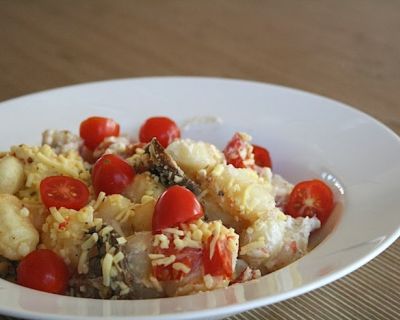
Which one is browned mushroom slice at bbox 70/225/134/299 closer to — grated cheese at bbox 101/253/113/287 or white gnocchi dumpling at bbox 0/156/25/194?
grated cheese at bbox 101/253/113/287

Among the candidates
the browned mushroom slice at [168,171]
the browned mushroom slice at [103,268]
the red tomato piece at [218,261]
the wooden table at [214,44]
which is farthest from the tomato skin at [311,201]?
the wooden table at [214,44]

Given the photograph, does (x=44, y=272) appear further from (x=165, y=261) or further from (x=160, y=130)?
(x=160, y=130)

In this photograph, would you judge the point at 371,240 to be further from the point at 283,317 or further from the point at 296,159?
the point at 296,159

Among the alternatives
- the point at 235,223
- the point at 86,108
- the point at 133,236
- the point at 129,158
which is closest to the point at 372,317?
the point at 235,223

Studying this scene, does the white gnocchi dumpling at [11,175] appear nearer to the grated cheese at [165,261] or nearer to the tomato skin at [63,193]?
the tomato skin at [63,193]

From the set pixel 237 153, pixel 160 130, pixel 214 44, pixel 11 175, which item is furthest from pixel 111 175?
pixel 214 44

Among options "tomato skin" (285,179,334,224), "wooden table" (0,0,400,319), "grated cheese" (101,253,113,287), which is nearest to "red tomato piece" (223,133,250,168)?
"tomato skin" (285,179,334,224)

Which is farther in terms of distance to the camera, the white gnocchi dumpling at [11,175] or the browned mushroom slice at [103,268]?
the white gnocchi dumpling at [11,175]

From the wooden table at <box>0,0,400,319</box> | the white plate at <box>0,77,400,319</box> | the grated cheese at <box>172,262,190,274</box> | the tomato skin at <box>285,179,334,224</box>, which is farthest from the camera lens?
the wooden table at <box>0,0,400,319</box>
